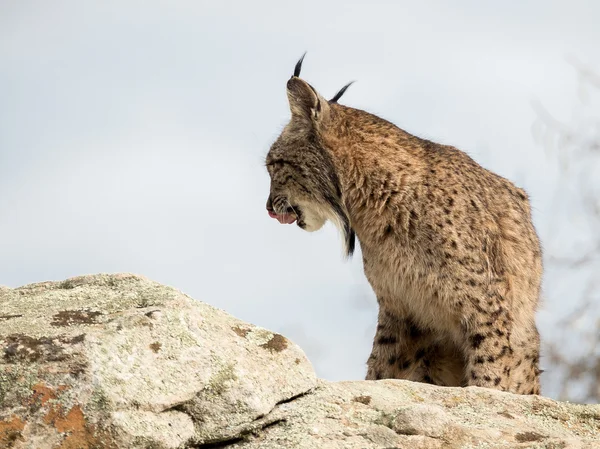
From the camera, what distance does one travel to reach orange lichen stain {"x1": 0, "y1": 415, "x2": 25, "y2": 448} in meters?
3.66

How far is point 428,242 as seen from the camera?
711 centimetres

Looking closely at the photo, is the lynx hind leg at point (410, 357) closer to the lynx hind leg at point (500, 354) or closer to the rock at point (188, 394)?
the lynx hind leg at point (500, 354)

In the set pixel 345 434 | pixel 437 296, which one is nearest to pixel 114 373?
pixel 345 434

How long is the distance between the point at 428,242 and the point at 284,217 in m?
1.46

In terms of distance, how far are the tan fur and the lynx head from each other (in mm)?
11

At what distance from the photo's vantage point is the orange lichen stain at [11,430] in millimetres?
3664

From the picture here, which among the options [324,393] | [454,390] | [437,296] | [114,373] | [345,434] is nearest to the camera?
[114,373]

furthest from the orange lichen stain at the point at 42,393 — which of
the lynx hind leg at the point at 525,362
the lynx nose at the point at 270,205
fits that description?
the lynx nose at the point at 270,205

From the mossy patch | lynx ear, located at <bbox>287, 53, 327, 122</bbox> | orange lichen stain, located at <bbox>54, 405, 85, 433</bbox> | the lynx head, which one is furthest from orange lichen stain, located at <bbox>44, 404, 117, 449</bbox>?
lynx ear, located at <bbox>287, 53, 327, 122</bbox>

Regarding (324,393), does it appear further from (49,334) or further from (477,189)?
(477,189)

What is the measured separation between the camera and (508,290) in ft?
23.5

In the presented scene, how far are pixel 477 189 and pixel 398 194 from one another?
621mm

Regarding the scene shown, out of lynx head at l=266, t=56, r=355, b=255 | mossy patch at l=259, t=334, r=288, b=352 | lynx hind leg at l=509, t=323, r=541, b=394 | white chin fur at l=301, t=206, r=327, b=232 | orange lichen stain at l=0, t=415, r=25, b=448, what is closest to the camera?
orange lichen stain at l=0, t=415, r=25, b=448

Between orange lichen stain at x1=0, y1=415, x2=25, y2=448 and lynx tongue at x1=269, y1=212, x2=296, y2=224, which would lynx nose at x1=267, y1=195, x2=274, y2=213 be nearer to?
lynx tongue at x1=269, y1=212, x2=296, y2=224
